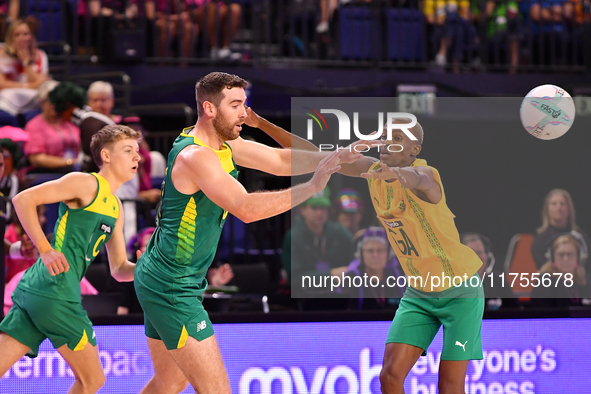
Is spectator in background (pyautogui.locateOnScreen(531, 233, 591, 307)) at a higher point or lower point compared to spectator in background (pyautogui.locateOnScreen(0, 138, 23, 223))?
lower

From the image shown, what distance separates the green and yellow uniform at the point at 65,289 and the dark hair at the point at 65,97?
3.07m

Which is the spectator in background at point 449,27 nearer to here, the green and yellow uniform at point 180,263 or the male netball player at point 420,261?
the male netball player at point 420,261

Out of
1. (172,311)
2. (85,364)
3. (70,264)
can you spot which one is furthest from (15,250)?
(172,311)

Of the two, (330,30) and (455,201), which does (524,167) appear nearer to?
(455,201)

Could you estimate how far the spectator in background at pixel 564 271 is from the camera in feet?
16.1

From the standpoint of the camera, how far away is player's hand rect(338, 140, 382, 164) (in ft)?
11.5

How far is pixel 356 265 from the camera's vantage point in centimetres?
509

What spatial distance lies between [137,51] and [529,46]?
572 cm

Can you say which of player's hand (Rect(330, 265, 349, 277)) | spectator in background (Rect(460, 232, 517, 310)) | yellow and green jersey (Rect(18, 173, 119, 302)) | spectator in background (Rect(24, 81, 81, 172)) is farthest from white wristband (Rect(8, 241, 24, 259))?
spectator in background (Rect(460, 232, 517, 310))

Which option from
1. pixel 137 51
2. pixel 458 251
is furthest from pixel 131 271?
pixel 137 51

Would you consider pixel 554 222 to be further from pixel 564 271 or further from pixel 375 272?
pixel 375 272

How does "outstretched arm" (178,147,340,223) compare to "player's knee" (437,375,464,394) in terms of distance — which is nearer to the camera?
"outstretched arm" (178,147,340,223)

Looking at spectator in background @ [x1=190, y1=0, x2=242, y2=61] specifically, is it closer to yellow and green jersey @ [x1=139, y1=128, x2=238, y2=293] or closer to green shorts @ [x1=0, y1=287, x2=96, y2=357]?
green shorts @ [x1=0, y1=287, x2=96, y2=357]

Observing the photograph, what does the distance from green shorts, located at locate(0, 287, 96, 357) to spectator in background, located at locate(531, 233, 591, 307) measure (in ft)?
9.86
